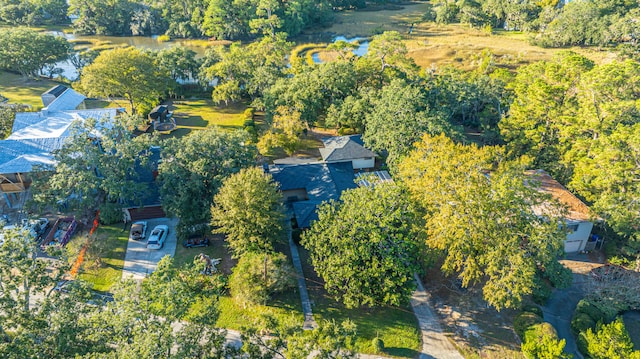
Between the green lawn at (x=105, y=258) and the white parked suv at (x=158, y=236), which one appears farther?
the white parked suv at (x=158, y=236)

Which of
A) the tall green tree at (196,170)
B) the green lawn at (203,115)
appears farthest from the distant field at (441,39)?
the tall green tree at (196,170)

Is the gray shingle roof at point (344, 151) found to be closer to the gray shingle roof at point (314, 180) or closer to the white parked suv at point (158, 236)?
the gray shingle roof at point (314, 180)

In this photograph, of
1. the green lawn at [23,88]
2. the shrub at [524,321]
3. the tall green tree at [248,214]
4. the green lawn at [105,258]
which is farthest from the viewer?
the green lawn at [23,88]

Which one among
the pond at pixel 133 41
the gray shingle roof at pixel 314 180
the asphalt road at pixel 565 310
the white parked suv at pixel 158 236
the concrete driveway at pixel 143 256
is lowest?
the asphalt road at pixel 565 310

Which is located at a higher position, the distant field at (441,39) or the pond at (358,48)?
the distant field at (441,39)

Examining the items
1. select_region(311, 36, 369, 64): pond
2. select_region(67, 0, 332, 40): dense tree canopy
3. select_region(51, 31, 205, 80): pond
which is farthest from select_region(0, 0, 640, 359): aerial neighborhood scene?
select_region(67, 0, 332, 40): dense tree canopy

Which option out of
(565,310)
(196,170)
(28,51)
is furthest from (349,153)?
(28,51)

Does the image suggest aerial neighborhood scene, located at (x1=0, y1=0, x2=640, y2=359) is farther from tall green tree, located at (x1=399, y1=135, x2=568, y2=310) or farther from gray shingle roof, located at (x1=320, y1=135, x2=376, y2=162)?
gray shingle roof, located at (x1=320, y1=135, x2=376, y2=162)
